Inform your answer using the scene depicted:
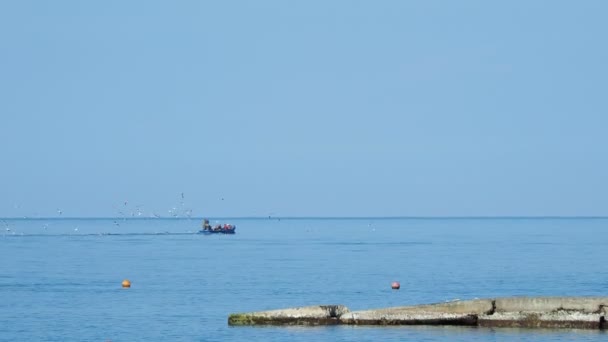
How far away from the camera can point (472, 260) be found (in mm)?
111875

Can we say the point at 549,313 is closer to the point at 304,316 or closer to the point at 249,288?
the point at 304,316

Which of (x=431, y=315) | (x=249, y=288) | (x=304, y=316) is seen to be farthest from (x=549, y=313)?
(x=249, y=288)

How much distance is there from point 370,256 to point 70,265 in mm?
32895

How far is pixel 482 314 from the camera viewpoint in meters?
47.3

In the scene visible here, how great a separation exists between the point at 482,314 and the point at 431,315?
6.48ft

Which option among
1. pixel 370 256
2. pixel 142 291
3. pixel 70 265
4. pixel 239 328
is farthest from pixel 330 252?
pixel 239 328

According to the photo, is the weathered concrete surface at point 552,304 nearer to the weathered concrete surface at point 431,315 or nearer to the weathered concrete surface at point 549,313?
the weathered concrete surface at point 549,313

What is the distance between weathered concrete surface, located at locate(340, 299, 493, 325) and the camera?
155 ft

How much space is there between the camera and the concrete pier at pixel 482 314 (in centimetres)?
4622

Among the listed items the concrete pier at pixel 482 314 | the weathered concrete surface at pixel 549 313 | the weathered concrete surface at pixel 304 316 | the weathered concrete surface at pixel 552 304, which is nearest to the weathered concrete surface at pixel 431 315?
the concrete pier at pixel 482 314

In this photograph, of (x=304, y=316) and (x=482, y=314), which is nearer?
(x=482, y=314)

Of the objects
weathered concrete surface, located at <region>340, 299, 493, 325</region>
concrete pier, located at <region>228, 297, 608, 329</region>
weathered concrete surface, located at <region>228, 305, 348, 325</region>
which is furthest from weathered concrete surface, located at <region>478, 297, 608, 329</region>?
weathered concrete surface, located at <region>228, 305, 348, 325</region>

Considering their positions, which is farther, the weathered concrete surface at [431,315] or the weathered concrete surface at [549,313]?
the weathered concrete surface at [431,315]

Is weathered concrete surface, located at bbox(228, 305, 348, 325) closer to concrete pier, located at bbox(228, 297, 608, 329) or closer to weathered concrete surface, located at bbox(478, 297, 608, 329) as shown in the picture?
concrete pier, located at bbox(228, 297, 608, 329)
